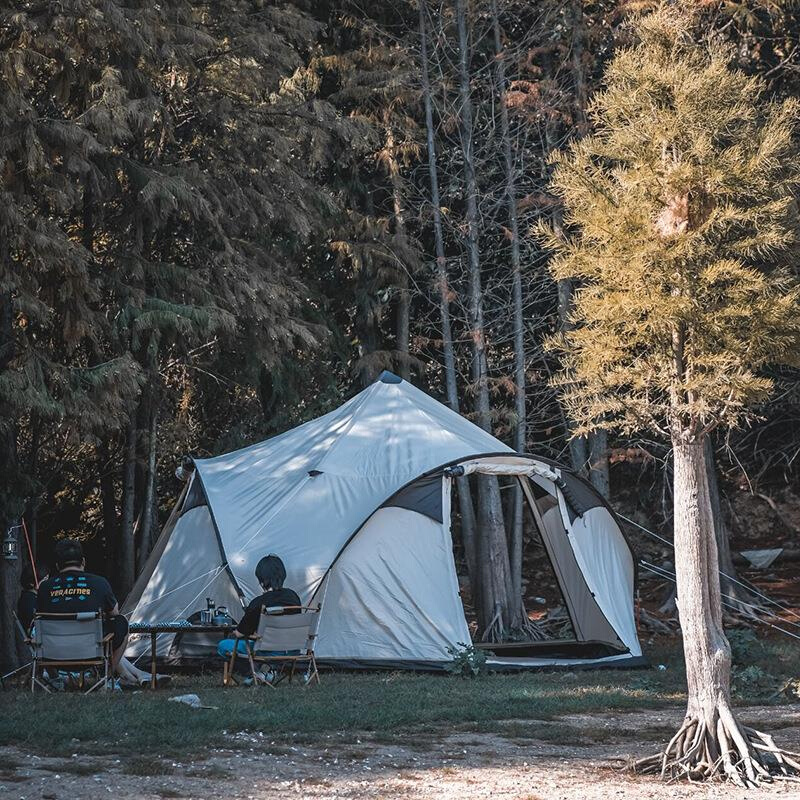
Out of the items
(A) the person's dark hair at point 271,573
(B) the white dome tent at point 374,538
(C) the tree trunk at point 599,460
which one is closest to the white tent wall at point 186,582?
(B) the white dome tent at point 374,538

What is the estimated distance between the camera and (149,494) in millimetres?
13727

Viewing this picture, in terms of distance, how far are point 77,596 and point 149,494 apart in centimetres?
461

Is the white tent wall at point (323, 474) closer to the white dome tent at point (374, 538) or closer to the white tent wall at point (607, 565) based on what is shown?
the white dome tent at point (374, 538)

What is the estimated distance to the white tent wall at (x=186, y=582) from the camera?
11.6 m

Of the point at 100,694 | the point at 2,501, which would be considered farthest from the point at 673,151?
the point at 2,501

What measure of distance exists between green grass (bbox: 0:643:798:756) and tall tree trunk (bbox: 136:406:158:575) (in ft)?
11.4

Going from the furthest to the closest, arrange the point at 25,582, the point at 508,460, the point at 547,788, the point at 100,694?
the point at 25,582, the point at 508,460, the point at 100,694, the point at 547,788

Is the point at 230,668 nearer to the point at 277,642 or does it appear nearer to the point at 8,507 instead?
the point at 277,642

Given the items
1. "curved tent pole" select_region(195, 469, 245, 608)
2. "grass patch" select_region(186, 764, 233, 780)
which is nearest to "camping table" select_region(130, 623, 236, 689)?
"curved tent pole" select_region(195, 469, 245, 608)

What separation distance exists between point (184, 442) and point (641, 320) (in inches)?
405

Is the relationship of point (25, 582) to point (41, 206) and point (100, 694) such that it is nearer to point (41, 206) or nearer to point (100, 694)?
point (41, 206)

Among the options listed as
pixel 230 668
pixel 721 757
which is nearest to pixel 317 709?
pixel 230 668

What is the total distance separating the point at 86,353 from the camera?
41.3 ft

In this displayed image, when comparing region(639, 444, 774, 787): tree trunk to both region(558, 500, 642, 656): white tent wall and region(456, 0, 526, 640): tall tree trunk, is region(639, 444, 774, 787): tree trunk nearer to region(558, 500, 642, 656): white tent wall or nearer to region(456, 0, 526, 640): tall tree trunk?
region(558, 500, 642, 656): white tent wall
